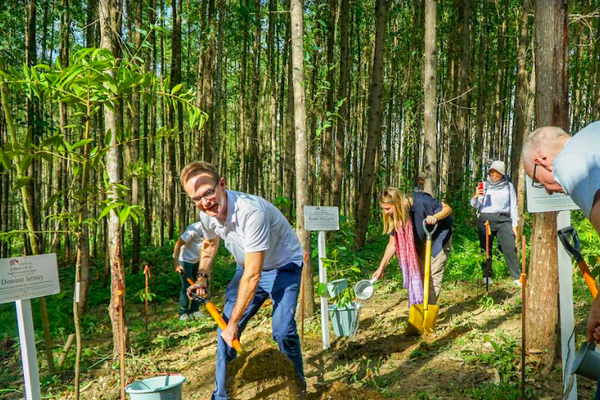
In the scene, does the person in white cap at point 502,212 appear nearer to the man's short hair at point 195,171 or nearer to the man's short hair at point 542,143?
the man's short hair at point 542,143

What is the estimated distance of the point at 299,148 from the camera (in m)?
5.92

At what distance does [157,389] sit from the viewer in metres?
3.07

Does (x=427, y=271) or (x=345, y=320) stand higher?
(x=427, y=271)

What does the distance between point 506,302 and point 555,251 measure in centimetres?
279

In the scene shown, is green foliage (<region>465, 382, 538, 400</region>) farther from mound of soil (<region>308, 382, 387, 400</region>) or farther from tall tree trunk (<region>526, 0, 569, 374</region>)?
mound of soil (<region>308, 382, 387, 400</region>)

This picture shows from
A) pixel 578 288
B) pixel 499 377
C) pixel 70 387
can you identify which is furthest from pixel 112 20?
pixel 578 288

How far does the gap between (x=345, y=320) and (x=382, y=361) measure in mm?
744

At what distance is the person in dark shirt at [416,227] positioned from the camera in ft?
16.9

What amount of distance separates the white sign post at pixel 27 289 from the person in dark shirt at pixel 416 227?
10.6 feet

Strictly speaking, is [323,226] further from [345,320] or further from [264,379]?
[264,379]

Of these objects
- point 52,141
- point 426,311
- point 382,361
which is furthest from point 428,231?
point 52,141

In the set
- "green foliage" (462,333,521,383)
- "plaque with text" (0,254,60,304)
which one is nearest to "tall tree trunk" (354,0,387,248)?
"green foliage" (462,333,521,383)

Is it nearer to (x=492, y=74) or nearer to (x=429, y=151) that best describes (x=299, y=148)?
(x=429, y=151)

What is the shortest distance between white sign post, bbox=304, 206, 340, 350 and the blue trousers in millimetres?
1498
